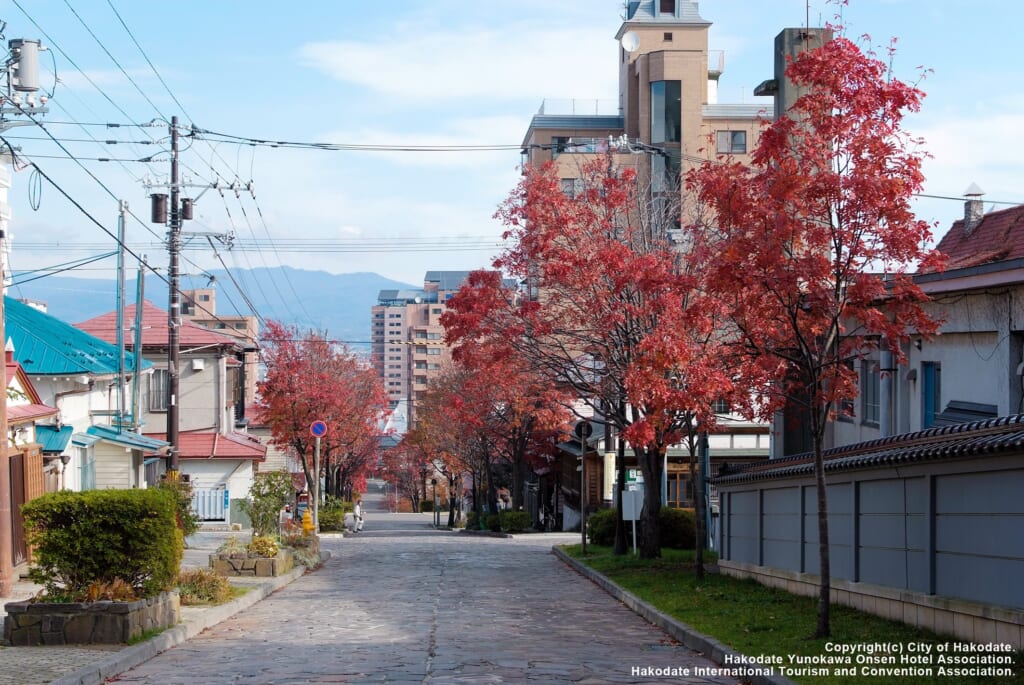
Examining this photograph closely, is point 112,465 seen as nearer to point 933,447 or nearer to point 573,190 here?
point 573,190

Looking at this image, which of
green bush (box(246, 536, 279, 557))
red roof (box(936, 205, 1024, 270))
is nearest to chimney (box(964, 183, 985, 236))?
red roof (box(936, 205, 1024, 270))

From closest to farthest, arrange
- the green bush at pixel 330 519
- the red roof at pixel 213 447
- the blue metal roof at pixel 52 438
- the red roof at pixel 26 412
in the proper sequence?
the red roof at pixel 26 412
the blue metal roof at pixel 52 438
the green bush at pixel 330 519
the red roof at pixel 213 447

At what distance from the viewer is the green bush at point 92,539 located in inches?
559

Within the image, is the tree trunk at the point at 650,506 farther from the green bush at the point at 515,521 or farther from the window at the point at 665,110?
the window at the point at 665,110

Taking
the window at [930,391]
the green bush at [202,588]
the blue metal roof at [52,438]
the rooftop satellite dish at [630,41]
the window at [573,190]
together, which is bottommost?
the green bush at [202,588]

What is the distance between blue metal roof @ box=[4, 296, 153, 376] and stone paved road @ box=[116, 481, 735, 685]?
8.95m

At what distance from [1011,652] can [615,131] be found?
70818mm

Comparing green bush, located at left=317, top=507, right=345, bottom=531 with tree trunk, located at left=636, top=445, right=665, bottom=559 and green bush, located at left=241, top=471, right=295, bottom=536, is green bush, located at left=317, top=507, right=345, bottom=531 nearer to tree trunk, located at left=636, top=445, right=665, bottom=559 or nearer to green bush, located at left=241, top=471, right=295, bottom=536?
green bush, located at left=241, top=471, right=295, bottom=536

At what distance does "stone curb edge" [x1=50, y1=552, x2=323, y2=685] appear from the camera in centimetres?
1159

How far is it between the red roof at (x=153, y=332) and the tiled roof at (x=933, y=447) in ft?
117

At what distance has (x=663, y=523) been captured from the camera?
32031 mm

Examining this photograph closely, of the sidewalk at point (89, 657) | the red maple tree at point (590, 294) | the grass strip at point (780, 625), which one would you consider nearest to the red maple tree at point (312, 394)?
the red maple tree at point (590, 294)

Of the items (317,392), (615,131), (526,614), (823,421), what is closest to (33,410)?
(526,614)

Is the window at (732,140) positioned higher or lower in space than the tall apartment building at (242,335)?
higher
